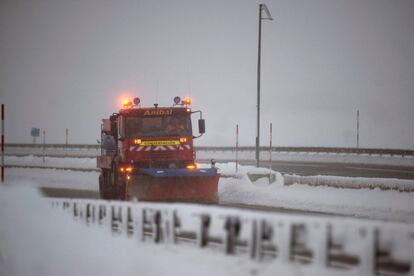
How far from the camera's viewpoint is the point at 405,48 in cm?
18462

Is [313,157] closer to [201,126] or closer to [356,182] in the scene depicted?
[356,182]

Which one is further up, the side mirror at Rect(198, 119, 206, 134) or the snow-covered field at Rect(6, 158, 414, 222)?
the side mirror at Rect(198, 119, 206, 134)

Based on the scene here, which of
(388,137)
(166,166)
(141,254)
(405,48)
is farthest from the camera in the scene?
(405,48)

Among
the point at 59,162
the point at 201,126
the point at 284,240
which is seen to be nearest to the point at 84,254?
the point at 284,240

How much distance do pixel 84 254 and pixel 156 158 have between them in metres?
7.70

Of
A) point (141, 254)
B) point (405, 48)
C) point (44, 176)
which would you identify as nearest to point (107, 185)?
point (141, 254)

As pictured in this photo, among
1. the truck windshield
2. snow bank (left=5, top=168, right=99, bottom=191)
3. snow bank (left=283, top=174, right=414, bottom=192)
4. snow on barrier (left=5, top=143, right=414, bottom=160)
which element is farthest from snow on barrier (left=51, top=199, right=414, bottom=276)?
snow on barrier (left=5, top=143, right=414, bottom=160)

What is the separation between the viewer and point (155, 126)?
17.5 m

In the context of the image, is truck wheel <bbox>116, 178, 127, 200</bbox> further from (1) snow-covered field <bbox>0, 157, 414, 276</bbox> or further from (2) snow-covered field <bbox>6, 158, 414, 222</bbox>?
(2) snow-covered field <bbox>6, 158, 414, 222</bbox>

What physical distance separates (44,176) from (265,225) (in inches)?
1073

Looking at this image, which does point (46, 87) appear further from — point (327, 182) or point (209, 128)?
point (327, 182)

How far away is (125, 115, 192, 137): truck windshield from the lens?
17.4 meters

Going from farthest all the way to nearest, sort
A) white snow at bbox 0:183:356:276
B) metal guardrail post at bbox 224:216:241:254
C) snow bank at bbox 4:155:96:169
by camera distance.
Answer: snow bank at bbox 4:155:96:169 < metal guardrail post at bbox 224:216:241:254 < white snow at bbox 0:183:356:276

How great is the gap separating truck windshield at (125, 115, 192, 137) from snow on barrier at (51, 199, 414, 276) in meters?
7.10
